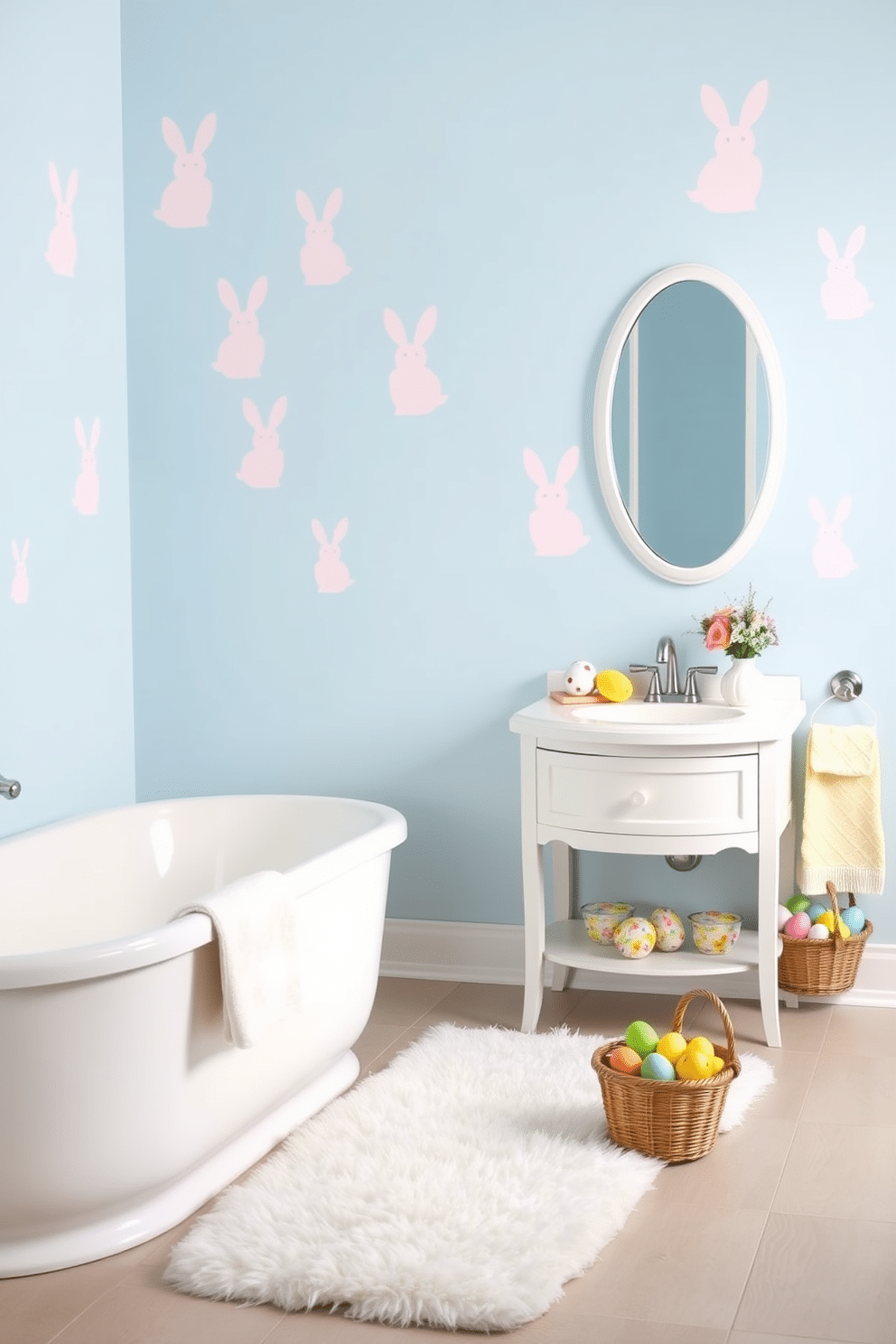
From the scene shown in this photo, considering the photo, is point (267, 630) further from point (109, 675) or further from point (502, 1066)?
point (502, 1066)

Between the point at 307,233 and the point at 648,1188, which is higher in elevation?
the point at 307,233

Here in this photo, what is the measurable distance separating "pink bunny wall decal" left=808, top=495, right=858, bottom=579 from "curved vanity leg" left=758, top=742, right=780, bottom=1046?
569mm

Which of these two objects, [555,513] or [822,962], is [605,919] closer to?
[822,962]

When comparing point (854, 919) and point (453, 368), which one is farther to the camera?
point (453, 368)

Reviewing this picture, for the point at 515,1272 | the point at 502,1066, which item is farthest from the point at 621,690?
the point at 515,1272

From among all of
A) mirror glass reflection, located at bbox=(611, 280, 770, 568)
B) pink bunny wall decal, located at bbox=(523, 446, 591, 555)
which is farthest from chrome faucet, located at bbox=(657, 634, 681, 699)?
pink bunny wall decal, located at bbox=(523, 446, 591, 555)

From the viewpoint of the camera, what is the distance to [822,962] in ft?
10.8

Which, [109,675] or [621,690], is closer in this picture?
[621,690]

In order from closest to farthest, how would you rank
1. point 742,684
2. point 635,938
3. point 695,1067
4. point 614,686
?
1. point 695,1067
2. point 635,938
3. point 742,684
4. point 614,686

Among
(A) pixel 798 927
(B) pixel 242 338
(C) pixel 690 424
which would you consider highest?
(B) pixel 242 338

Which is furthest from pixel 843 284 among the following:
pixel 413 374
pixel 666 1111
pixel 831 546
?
pixel 666 1111

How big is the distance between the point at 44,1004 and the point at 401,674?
1.83 meters

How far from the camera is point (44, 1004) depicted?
203cm

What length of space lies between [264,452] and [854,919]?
6.38 feet
